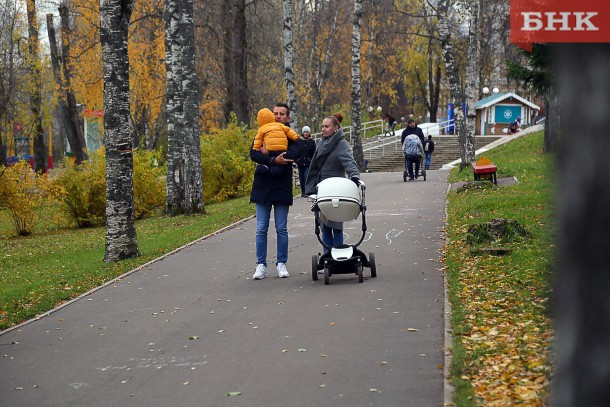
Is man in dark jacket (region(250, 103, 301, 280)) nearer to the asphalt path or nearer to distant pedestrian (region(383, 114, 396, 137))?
the asphalt path

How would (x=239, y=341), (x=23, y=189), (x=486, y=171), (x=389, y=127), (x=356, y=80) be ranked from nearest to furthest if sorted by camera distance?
(x=239, y=341) → (x=486, y=171) → (x=23, y=189) → (x=356, y=80) → (x=389, y=127)

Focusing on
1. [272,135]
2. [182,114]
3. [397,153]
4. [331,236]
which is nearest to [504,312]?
[331,236]

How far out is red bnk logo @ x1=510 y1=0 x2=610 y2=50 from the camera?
2502mm

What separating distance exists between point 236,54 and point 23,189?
11864 millimetres

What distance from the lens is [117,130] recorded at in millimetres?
15578

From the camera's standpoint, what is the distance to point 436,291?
416 inches

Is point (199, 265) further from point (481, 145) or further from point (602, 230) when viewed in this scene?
point (481, 145)

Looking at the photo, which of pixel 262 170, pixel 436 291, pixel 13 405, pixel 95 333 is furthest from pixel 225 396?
pixel 262 170

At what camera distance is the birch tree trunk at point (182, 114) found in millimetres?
23531

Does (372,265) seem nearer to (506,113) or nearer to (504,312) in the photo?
(504,312)

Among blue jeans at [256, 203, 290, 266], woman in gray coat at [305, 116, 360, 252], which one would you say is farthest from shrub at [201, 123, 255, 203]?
blue jeans at [256, 203, 290, 266]

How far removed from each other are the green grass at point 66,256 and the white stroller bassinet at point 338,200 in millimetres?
3438

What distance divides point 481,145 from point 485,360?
171 feet

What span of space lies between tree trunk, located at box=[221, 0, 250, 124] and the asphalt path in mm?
22067
